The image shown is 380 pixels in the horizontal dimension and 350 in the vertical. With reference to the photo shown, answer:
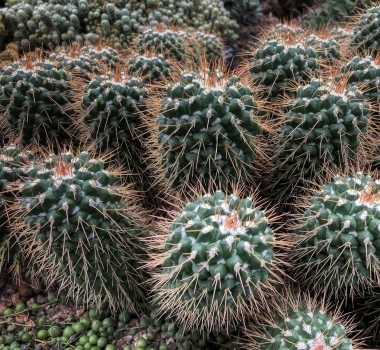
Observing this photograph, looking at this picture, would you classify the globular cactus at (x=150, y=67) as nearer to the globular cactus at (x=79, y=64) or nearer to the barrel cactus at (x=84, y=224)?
the globular cactus at (x=79, y=64)

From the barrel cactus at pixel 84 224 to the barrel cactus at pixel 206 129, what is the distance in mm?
351

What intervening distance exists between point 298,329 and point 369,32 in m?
2.31

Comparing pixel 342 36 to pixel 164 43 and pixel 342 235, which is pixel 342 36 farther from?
pixel 342 235

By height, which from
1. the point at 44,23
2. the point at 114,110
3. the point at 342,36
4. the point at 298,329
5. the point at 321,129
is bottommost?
the point at 298,329

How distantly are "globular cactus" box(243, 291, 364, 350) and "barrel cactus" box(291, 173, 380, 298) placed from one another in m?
0.16

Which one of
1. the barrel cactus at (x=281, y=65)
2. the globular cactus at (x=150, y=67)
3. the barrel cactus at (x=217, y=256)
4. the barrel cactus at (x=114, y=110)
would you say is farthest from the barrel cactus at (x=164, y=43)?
the barrel cactus at (x=217, y=256)

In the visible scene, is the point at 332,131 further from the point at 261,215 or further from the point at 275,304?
the point at 275,304

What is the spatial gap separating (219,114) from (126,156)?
2.66ft

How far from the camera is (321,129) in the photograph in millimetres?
2365

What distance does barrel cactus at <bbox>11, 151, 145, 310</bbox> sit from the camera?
209 cm

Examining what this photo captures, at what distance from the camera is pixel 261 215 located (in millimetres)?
2016

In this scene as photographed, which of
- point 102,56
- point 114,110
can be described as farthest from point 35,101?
point 102,56

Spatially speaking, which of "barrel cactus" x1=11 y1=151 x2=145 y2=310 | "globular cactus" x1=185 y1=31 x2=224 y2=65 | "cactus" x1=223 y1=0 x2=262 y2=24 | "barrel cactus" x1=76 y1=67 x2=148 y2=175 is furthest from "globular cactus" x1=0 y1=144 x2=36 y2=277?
"cactus" x1=223 y1=0 x2=262 y2=24

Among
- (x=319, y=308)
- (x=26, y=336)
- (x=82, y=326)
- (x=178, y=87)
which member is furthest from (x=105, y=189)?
(x=319, y=308)
